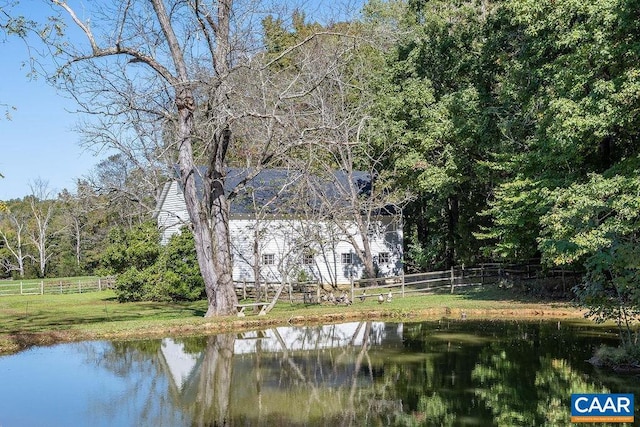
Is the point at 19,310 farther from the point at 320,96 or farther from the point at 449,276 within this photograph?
the point at 449,276

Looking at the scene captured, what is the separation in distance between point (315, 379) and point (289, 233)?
16.1 m

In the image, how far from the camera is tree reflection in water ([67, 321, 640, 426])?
9.35 m

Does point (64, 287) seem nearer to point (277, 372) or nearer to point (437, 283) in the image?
point (437, 283)

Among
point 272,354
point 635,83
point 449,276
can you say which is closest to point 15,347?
point 272,354

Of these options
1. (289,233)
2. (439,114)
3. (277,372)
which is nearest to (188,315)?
(289,233)

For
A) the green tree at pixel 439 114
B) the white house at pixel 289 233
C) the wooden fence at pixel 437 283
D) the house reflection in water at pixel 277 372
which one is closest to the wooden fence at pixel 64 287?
the white house at pixel 289 233

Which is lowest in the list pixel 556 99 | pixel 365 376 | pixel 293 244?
pixel 365 376

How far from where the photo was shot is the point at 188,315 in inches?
872

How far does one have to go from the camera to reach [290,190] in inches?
1124

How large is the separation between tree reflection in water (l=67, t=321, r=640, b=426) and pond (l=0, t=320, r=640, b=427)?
2 cm

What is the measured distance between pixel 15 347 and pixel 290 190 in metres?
15.2

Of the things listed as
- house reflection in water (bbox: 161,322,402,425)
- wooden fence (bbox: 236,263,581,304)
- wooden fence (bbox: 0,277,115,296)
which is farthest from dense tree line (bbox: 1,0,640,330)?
wooden fence (bbox: 0,277,115,296)

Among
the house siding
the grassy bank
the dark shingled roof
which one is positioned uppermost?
the dark shingled roof

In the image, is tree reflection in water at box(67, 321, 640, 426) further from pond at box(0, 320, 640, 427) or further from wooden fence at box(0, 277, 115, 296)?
wooden fence at box(0, 277, 115, 296)
